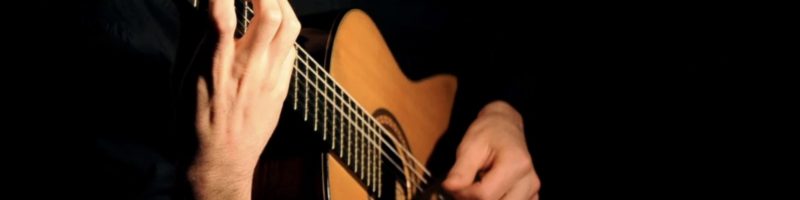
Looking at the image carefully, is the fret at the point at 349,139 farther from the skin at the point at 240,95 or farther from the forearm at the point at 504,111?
the forearm at the point at 504,111

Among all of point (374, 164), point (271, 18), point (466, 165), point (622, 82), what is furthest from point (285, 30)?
point (622, 82)

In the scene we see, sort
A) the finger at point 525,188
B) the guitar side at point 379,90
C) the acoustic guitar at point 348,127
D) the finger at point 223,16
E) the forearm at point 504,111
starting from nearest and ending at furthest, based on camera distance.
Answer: the finger at point 223,16 → the acoustic guitar at point 348,127 → the guitar side at point 379,90 → the finger at point 525,188 → the forearm at point 504,111

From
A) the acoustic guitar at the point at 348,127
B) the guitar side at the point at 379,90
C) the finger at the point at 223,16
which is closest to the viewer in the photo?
the finger at the point at 223,16

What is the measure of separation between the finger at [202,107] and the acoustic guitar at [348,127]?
99mm

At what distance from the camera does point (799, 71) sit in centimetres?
127

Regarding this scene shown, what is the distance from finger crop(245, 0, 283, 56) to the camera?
0.56m

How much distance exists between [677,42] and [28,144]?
1242 mm

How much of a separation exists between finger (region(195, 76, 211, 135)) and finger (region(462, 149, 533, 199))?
1.40 ft

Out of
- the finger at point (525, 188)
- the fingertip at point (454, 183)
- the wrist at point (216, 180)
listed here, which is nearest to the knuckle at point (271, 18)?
the wrist at point (216, 180)

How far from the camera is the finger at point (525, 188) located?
3.19 ft

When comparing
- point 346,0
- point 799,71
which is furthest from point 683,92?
point 346,0

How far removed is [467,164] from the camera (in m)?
0.93

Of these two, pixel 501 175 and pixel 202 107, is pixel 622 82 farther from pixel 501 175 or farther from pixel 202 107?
pixel 202 107

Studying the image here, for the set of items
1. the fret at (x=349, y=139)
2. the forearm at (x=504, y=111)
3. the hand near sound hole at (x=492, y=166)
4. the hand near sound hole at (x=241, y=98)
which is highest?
the hand near sound hole at (x=241, y=98)
